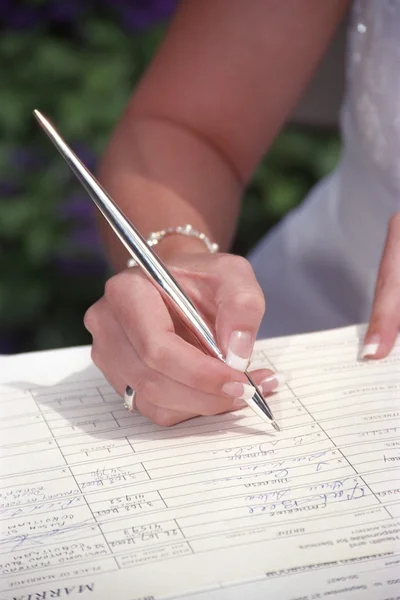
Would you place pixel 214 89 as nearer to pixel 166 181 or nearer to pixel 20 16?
pixel 166 181

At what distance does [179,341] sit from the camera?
1.43 feet

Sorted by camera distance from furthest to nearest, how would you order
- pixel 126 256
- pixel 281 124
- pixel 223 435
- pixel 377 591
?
pixel 281 124
pixel 126 256
pixel 223 435
pixel 377 591

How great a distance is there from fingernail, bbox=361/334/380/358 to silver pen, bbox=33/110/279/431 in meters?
0.09

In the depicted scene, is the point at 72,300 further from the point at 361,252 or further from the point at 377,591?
the point at 377,591

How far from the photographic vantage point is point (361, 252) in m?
0.78

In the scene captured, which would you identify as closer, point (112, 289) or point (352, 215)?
point (112, 289)

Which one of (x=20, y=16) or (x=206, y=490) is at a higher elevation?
(x=206, y=490)

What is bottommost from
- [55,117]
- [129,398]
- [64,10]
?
[55,117]

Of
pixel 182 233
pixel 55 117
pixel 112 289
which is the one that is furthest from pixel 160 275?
pixel 55 117

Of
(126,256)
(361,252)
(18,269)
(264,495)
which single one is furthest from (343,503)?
(18,269)

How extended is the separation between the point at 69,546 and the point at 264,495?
9 cm

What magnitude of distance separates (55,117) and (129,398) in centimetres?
83

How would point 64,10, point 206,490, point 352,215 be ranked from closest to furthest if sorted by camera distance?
point 206,490 → point 352,215 → point 64,10

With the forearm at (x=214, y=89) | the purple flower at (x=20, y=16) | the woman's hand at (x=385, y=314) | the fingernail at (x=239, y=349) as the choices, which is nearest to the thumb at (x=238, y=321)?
the fingernail at (x=239, y=349)
